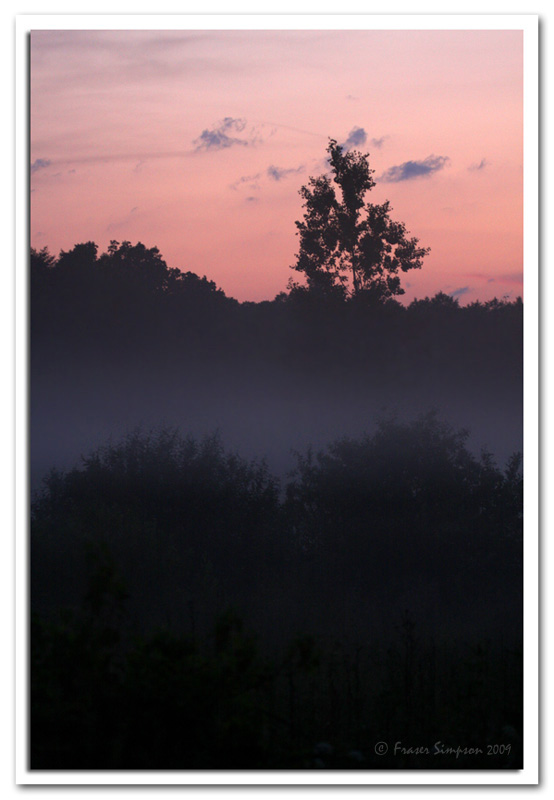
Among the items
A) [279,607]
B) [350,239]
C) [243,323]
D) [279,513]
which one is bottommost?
[279,607]

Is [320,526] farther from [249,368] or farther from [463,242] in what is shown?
[463,242]

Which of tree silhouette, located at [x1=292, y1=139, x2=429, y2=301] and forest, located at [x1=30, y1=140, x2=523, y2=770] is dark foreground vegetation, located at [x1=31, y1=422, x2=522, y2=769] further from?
tree silhouette, located at [x1=292, y1=139, x2=429, y2=301]

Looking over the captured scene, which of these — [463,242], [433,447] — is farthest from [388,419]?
[463,242]

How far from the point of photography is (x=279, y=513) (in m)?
6.18

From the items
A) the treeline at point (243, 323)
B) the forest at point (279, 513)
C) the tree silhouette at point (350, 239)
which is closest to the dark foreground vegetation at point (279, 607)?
the forest at point (279, 513)

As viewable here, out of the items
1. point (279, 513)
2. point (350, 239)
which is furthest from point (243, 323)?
point (279, 513)

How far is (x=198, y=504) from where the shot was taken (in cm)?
637

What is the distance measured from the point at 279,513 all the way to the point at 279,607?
48.4 inches

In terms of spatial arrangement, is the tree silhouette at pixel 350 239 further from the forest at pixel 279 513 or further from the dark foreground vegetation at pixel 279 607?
the dark foreground vegetation at pixel 279 607

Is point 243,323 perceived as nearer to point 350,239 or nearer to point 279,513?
point 350,239

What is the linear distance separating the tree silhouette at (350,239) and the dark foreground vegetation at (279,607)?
1.28 meters

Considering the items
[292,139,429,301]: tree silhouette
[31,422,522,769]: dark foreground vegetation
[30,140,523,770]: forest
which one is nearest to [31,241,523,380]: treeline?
[30,140,523,770]: forest

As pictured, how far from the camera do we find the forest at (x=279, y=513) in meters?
3.99
